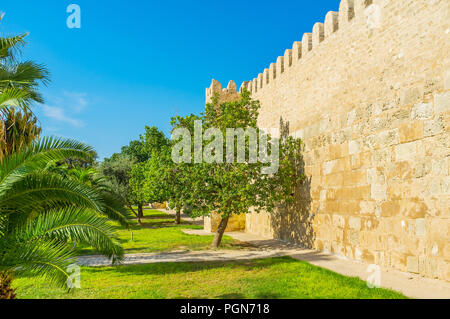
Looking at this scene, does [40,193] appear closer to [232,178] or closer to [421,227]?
[232,178]

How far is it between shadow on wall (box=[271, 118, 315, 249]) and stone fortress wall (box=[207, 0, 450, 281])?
2.4 inches

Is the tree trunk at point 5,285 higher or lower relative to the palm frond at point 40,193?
lower

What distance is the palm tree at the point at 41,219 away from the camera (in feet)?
13.0

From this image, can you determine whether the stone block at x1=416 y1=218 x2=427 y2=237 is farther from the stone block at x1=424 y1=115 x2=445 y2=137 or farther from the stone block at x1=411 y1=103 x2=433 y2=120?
the stone block at x1=411 y1=103 x2=433 y2=120

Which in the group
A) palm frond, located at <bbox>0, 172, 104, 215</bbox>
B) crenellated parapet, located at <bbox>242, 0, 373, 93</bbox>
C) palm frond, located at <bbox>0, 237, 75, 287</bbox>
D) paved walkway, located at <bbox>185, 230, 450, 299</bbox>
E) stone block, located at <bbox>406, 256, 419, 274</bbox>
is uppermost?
crenellated parapet, located at <bbox>242, 0, 373, 93</bbox>

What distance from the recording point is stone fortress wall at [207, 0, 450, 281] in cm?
572

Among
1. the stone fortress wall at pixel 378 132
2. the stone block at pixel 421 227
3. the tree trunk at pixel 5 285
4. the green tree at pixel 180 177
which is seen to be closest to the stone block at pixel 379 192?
the stone fortress wall at pixel 378 132

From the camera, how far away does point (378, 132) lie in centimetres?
703

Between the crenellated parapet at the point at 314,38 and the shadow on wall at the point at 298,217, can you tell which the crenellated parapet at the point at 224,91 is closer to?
the crenellated parapet at the point at 314,38

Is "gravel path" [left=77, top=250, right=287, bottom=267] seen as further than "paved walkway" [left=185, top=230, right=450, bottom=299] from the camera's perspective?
Yes

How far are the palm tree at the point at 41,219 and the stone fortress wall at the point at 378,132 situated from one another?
5.04 m

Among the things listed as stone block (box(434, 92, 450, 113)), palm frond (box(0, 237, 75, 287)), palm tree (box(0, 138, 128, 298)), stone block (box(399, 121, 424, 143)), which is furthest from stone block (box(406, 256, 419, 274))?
palm frond (box(0, 237, 75, 287))

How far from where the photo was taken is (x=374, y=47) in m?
7.26

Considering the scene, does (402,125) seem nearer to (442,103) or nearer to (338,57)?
(442,103)
